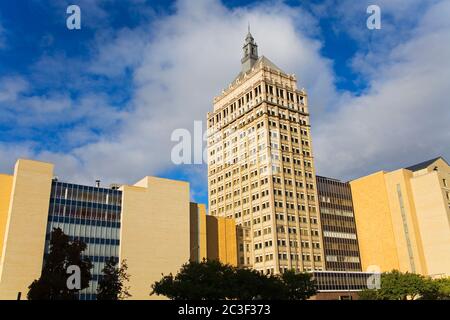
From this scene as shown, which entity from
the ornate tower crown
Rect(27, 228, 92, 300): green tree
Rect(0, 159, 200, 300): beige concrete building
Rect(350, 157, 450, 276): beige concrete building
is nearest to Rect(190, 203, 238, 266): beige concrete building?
Rect(0, 159, 200, 300): beige concrete building

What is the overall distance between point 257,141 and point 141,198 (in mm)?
48423

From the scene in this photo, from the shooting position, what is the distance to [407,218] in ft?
412

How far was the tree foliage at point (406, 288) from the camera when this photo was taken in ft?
284

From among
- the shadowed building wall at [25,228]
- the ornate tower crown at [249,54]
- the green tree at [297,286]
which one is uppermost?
the ornate tower crown at [249,54]

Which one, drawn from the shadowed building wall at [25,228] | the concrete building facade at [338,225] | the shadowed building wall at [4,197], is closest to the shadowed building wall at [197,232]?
the shadowed building wall at [25,228]

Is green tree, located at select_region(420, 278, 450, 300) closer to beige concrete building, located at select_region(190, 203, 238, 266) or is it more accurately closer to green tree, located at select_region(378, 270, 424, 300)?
green tree, located at select_region(378, 270, 424, 300)

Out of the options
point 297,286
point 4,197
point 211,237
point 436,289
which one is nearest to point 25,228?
point 4,197

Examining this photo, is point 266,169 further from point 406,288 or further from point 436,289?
point 436,289

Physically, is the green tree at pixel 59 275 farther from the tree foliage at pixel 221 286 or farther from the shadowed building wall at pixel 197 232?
the shadowed building wall at pixel 197 232

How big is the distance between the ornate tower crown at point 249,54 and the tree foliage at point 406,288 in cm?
9510

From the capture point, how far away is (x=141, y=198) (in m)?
102

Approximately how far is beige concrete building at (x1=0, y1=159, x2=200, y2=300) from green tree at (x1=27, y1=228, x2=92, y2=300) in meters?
31.8

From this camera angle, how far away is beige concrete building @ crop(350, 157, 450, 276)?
120 metres
